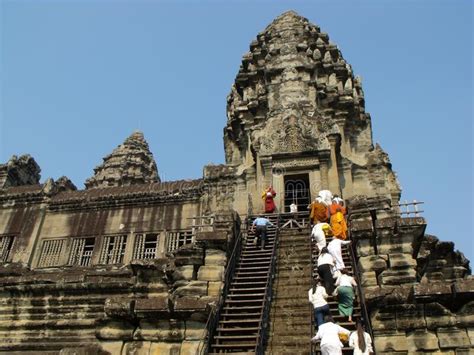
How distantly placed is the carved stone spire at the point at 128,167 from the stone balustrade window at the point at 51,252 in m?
14.1

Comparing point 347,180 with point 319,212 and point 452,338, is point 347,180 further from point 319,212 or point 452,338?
point 452,338

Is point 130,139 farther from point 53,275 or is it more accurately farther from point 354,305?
point 354,305

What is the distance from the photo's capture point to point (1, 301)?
17.2 metres

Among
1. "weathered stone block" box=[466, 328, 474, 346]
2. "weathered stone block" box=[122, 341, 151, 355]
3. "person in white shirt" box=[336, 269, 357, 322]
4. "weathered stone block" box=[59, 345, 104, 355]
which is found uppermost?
"person in white shirt" box=[336, 269, 357, 322]

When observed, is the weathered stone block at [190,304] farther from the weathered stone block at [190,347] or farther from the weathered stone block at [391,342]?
the weathered stone block at [391,342]

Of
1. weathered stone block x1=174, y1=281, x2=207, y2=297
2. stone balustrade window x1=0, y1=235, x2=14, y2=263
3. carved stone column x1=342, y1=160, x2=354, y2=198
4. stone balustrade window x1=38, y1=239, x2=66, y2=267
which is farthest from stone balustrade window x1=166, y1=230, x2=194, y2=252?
weathered stone block x1=174, y1=281, x2=207, y2=297

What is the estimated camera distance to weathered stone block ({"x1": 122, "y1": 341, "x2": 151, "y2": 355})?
9727mm

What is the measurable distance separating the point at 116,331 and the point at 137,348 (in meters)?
0.60

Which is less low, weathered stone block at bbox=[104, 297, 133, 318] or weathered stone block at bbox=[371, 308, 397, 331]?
weathered stone block at bbox=[104, 297, 133, 318]

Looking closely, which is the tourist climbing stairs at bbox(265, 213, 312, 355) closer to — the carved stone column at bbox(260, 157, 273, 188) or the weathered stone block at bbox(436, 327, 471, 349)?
the weathered stone block at bbox(436, 327, 471, 349)

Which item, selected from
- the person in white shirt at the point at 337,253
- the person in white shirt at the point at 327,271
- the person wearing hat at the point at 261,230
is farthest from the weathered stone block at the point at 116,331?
the person in white shirt at the point at 337,253

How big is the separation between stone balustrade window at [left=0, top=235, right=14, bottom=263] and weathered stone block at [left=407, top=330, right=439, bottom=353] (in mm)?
17290

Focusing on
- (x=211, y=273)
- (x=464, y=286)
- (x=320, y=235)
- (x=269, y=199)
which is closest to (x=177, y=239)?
(x=269, y=199)

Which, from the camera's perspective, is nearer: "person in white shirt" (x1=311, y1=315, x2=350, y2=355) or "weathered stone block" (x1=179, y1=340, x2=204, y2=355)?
"person in white shirt" (x1=311, y1=315, x2=350, y2=355)
